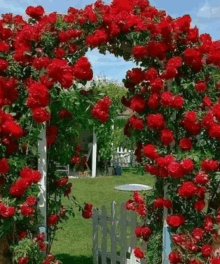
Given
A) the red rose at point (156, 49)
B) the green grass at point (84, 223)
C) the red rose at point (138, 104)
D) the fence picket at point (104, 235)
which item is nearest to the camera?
the red rose at point (156, 49)

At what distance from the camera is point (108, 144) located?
15.9 metres

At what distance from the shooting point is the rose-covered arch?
388cm

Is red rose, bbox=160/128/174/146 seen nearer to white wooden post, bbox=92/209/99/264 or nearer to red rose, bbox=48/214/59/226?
red rose, bbox=48/214/59/226

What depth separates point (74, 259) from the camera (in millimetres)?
6414

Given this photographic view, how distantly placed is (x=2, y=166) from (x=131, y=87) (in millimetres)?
1357

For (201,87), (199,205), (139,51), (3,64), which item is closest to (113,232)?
(199,205)

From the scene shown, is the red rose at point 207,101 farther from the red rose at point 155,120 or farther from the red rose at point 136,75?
the red rose at point 136,75

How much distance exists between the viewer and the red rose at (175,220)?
4020 millimetres

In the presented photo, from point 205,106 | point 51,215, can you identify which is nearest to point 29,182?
point 51,215

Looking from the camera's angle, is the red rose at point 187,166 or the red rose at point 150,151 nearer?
the red rose at point 187,166

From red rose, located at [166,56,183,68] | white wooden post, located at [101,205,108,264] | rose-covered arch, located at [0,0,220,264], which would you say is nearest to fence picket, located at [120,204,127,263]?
white wooden post, located at [101,205,108,264]

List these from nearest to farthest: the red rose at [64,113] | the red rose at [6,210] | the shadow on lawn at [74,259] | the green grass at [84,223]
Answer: the red rose at [6,210] → the red rose at [64,113] → the shadow on lawn at [74,259] → the green grass at [84,223]

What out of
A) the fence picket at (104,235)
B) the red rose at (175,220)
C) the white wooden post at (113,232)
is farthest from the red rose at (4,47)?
the fence picket at (104,235)

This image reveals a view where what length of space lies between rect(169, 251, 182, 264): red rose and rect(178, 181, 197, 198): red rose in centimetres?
53
